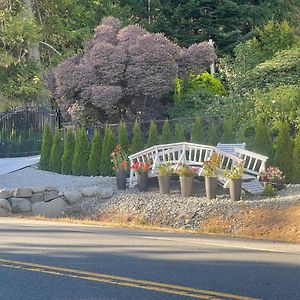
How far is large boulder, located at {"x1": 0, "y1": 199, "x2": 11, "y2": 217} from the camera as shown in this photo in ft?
60.5

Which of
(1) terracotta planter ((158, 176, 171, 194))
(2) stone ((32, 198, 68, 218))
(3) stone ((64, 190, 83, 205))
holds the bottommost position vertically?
(2) stone ((32, 198, 68, 218))

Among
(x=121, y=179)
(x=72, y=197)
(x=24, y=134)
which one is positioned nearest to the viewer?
(x=72, y=197)

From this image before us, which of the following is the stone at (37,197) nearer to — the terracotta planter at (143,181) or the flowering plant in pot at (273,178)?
the terracotta planter at (143,181)

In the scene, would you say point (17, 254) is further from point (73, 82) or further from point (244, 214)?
point (73, 82)

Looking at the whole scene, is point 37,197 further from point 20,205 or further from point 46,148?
point 46,148

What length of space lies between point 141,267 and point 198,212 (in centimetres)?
659

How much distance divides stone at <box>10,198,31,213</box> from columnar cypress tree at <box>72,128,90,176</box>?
10.7 feet

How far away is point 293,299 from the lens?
27.0 feet

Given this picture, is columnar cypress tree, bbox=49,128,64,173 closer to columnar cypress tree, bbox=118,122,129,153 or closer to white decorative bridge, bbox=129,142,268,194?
columnar cypress tree, bbox=118,122,129,153

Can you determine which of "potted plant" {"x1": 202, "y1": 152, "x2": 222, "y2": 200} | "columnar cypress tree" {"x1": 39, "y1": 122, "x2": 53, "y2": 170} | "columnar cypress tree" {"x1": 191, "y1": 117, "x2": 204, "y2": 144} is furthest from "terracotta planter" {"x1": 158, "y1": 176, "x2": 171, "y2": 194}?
"columnar cypress tree" {"x1": 39, "y1": 122, "x2": 53, "y2": 170}

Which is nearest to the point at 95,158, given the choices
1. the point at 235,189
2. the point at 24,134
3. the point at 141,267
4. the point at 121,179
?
the point at 121,179

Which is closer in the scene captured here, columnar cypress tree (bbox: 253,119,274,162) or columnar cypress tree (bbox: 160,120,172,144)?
columnar cypress tree (bbox: 253,119,274,162)

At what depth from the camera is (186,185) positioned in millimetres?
17656

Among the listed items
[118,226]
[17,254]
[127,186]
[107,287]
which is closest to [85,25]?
[127,186]
